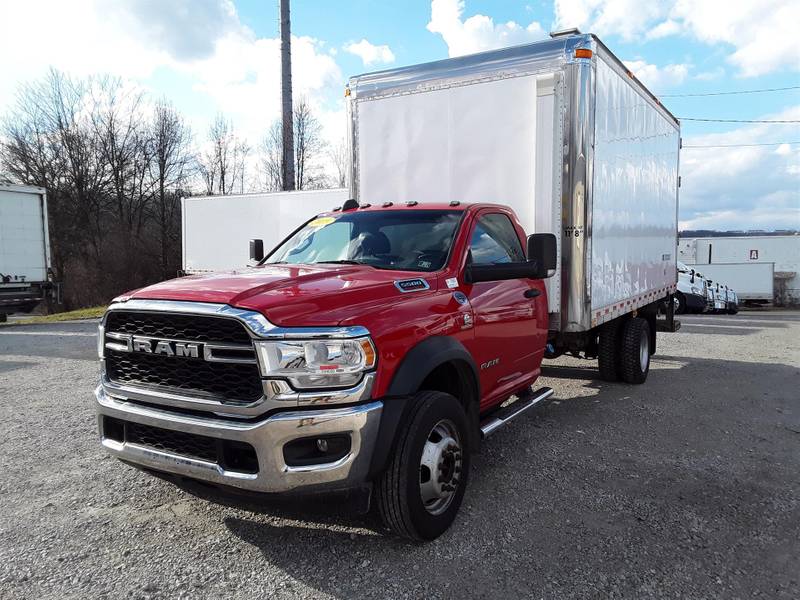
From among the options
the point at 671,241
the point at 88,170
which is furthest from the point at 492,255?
the point at 88,170

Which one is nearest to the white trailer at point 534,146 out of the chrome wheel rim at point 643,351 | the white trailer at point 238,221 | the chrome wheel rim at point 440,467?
the chrome wheel rim at point 643,351

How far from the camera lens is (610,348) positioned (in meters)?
7.47

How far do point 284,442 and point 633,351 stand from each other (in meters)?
5.84

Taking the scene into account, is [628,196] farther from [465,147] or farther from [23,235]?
[23,235]

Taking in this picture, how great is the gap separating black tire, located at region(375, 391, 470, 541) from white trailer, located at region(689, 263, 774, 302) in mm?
26330

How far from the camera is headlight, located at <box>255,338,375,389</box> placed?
276 cm

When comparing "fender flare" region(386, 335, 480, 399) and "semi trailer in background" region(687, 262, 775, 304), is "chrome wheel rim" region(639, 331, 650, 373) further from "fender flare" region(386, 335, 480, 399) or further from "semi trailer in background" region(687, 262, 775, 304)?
"semi trailer in background" region(687, 262, 775, 304)

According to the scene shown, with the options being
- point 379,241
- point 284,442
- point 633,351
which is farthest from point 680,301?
point 284,442

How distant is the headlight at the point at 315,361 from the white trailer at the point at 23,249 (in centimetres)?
1579

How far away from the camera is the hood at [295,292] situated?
2.87 m

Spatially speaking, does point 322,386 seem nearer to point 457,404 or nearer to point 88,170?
point 457,404

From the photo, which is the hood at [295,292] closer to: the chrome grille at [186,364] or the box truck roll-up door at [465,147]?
the chrome grille at [186,364]

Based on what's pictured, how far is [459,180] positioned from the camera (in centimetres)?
586

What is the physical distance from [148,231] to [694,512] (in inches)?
1553
